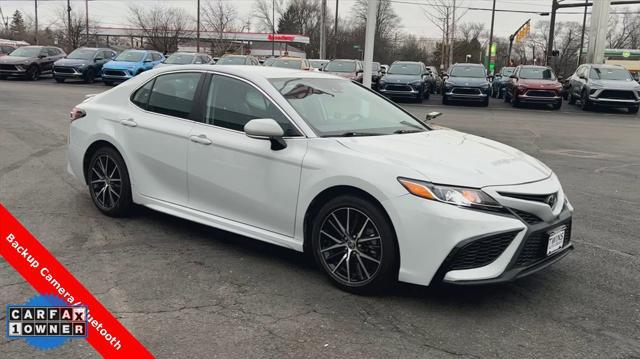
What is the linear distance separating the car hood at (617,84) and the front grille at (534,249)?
2053 centimetres

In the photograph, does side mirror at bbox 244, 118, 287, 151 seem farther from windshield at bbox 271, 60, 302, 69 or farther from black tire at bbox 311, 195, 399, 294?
windshield at bbox 271, 60, 302, 69

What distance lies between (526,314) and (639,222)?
3.11m

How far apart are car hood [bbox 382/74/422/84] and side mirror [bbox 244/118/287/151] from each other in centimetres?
1889

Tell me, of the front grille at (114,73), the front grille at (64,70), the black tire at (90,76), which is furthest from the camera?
the black tire at (90,76)

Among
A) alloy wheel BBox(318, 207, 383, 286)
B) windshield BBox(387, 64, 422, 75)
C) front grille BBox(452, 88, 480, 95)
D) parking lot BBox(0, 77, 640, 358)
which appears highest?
windshield BBox(387, 64, 422, 75)

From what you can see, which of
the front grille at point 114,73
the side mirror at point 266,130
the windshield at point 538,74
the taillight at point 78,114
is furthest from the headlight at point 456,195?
the front grille at point 114,73

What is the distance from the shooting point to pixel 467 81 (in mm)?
22688

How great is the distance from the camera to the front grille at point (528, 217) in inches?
146

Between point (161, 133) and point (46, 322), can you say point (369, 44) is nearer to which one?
point (161, 133)

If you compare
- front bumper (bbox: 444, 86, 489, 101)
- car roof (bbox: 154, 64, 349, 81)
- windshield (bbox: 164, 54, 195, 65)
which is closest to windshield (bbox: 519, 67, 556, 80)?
front bumper (bbox: 444, 86, 489, 101)

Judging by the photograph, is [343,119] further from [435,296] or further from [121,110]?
[121,110]

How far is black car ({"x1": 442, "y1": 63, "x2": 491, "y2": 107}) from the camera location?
22.5 m

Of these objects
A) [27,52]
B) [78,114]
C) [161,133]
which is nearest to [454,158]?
[161,133]

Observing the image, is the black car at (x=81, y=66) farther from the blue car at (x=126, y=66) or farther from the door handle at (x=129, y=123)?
the door handle at (x=129, y=123)
